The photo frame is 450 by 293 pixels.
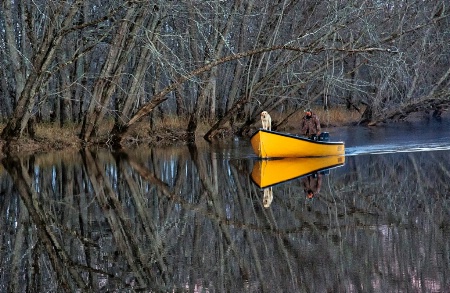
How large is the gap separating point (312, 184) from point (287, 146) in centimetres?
668

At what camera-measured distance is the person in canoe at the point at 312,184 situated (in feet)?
48.5

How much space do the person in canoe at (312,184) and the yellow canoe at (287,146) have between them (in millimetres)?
3941

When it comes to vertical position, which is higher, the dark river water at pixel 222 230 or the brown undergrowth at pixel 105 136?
the brown undergrowth at pixel 105 136

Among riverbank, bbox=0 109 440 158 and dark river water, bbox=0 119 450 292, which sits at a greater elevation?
riverbank, bbox=0 109 440 158

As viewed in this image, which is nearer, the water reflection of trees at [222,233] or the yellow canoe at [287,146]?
the water reflection of trees at [222,233]

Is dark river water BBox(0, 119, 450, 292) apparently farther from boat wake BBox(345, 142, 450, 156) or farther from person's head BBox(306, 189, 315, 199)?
boat wake BBox(345, 142, 450, 156)

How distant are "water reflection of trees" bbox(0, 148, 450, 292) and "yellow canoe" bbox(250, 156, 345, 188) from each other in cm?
41

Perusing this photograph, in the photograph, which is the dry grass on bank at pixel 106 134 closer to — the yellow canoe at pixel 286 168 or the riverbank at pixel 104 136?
the riverbank at pixel 104 136

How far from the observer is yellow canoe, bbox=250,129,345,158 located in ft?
73.6

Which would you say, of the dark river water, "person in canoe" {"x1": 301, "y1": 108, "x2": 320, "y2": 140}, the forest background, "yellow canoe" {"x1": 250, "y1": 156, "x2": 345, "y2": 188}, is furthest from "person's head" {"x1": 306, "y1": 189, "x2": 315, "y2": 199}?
"person in canoe" {"x1": 301, "y1": 108, "x2": 320, "y2": 140}

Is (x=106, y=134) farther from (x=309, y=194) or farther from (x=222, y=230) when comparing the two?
(x=222, y=230)

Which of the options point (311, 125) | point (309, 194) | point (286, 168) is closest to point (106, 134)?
point (311, 125)

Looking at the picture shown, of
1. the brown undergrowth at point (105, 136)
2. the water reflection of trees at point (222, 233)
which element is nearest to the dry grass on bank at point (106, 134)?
the brown undergrowth at point (105, 136)

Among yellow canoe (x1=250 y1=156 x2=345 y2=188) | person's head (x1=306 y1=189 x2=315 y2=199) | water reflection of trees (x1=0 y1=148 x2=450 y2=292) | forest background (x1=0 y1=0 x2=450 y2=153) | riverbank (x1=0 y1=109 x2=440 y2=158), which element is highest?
forest background (x1=0 y1=0 x2=450 y2=153)
